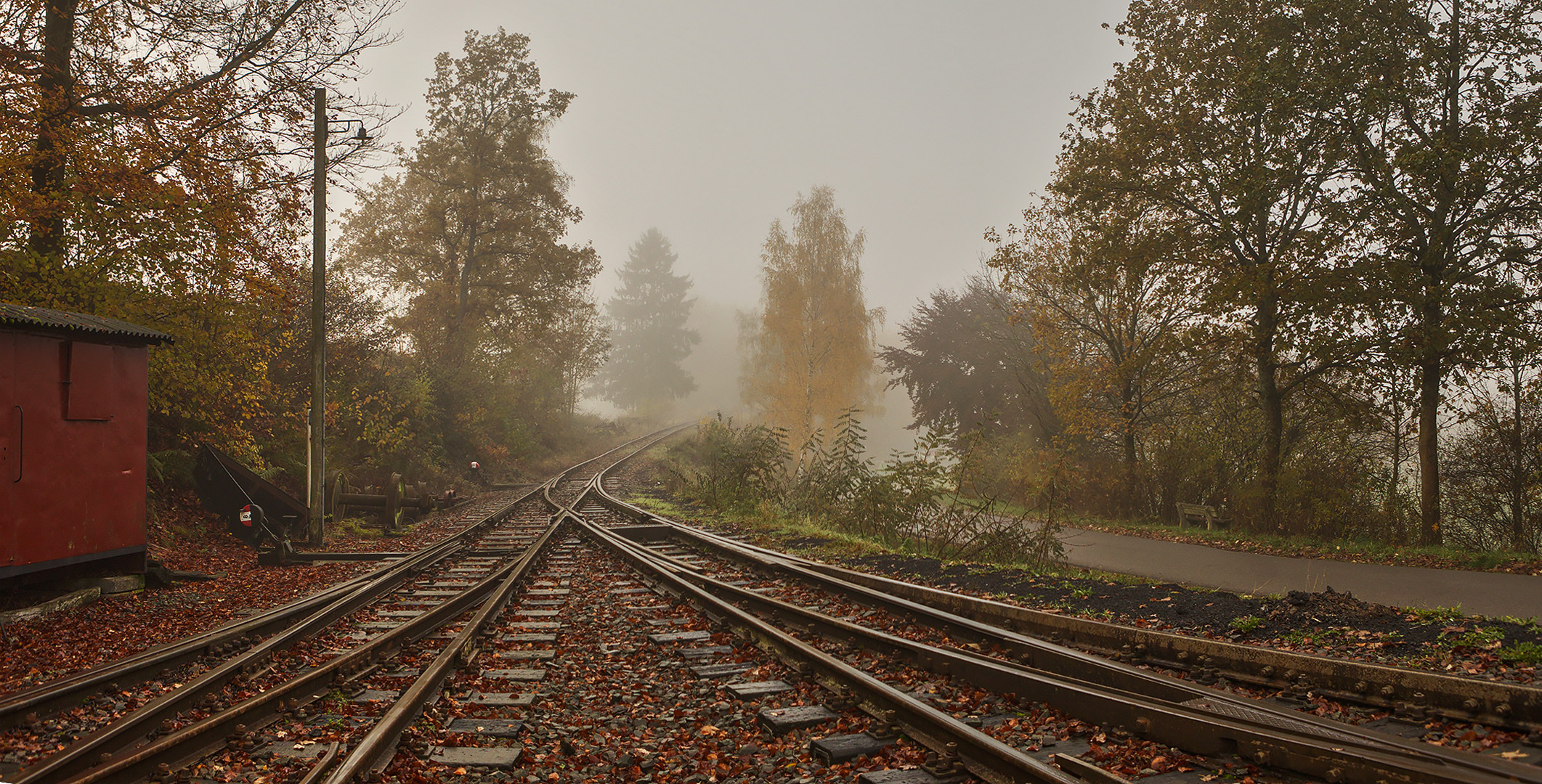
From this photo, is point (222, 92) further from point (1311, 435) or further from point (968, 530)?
point (1311, 435)

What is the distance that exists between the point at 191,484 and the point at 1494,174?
69.9 ft

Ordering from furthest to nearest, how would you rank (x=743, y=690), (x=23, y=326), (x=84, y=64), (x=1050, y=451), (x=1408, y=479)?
(x=1050, y=451)
(x=1408, y=479)
(x=84, y=64)
(x=23, y=326)
(x=743, y=690)

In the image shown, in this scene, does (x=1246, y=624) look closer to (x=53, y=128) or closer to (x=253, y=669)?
(x=253, y=669)

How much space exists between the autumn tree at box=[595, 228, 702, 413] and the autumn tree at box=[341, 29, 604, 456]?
125 ft

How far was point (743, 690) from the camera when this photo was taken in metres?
5.40

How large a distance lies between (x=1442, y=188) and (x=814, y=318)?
68.1ft

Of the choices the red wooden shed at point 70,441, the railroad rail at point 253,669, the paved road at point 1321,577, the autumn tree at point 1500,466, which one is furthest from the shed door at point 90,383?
the autumn tree at point 1500,466

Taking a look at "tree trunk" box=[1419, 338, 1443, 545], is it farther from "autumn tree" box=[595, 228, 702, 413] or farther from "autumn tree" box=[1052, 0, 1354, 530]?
"autumn tree" box=[595, 228, 702, 413]

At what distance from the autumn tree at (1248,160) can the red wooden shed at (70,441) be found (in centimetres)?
1672

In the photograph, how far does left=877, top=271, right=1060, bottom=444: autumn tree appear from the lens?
2761 cm

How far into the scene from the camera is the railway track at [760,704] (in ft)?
12.4

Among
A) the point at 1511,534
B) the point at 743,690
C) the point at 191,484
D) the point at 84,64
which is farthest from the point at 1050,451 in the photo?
the point at 84,64

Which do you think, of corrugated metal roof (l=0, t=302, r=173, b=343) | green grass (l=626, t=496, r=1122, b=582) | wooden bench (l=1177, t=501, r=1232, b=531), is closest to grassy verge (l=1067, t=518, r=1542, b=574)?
wooden bench (l=1177, t=501, r=1232, b=531)

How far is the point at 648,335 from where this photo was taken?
218 ft
